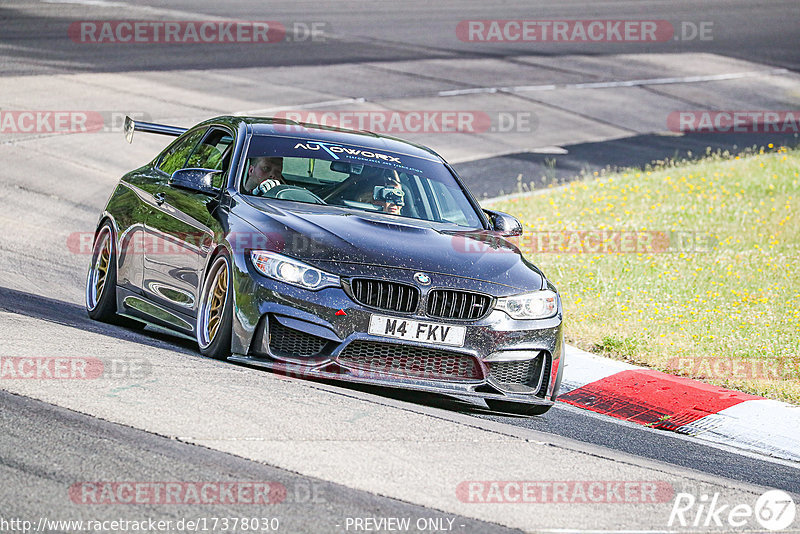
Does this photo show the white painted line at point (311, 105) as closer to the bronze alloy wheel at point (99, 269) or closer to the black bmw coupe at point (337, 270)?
the bronze alloy wheel at point (99, 269)

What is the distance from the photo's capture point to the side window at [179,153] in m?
9.69

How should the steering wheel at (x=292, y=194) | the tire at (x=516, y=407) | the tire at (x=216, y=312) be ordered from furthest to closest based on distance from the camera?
the steering wheel at (x=292, y=194) → the tire at (x=516, y=407) → the tire at (x=216, y=312)

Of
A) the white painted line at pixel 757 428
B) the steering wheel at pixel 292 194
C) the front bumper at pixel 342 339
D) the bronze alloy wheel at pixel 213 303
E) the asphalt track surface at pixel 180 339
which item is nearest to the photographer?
the asphalt track surface at pixel 180 339

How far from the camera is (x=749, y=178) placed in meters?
20.1

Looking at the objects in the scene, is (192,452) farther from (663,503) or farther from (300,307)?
(663,503)

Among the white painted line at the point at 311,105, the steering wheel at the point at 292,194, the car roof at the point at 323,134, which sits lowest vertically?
the white painted line at the point at 311,105

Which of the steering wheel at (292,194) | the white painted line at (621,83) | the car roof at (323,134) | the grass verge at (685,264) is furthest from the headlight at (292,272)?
the white painted line at (621,83)

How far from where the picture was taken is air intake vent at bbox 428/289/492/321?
24.6 feet

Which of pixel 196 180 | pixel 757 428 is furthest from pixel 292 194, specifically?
pixel 757 428

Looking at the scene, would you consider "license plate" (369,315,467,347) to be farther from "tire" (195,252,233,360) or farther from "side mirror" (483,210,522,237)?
"side mirror" (483,210,522,237)

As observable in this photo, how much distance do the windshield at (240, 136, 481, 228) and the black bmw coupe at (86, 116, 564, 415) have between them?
0.04 feet

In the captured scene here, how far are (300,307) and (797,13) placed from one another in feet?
131

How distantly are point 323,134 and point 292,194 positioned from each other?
91cm

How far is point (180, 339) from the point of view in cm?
912
